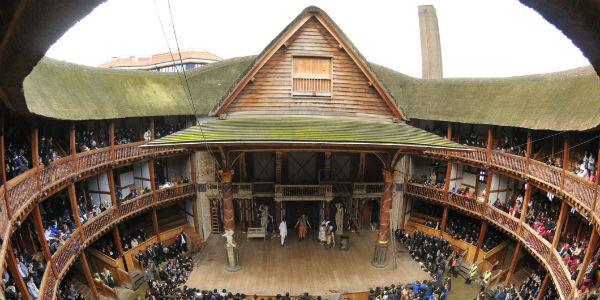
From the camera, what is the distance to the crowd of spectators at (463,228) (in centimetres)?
2428

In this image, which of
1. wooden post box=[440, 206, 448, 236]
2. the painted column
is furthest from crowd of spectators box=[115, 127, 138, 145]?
wooden post box=[440, 206, 448, 236]

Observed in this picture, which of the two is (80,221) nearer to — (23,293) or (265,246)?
(23,293)

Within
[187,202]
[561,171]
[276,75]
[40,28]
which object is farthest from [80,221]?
[561,171]

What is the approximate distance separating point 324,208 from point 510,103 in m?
13.4

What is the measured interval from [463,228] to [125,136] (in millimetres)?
23984

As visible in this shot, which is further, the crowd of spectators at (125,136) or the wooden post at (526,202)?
the crowd of spectators at (125,136)

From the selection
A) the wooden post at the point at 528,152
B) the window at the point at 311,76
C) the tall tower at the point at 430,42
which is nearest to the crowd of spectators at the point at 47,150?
the window at the point at 311,76

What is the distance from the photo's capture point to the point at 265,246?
22.3 m

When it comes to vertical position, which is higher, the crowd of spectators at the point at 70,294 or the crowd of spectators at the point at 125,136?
the crowd of spectators at the point at 125,136

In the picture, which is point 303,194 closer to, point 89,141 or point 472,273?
point 472,273

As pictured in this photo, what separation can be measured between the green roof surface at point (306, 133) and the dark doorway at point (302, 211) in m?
7.68

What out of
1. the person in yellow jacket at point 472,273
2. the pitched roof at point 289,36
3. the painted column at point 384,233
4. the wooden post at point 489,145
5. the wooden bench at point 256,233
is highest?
the pitched roof at point 289,36

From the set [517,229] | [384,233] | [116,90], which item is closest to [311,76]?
[384,233]

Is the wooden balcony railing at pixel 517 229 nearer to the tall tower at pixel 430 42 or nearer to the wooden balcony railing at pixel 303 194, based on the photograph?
the wooden balcony railing at pixel 303 194
